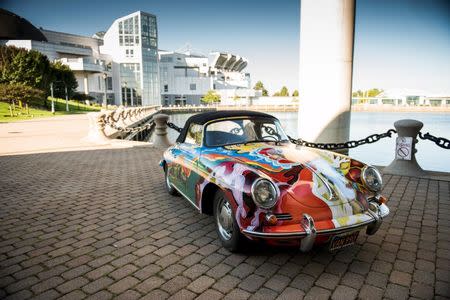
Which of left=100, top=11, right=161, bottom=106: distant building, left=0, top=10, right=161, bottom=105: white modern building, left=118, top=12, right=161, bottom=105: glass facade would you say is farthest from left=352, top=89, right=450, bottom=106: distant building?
left=0, top=10, right=161, bottom=105: white modern building

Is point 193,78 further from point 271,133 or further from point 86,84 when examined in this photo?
point 271,133

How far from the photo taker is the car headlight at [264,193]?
9.62ft

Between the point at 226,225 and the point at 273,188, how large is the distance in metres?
0.85

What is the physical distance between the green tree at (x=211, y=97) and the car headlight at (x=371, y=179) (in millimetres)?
97915

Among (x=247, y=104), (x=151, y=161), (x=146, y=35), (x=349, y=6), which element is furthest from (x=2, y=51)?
(x=247, y=104)

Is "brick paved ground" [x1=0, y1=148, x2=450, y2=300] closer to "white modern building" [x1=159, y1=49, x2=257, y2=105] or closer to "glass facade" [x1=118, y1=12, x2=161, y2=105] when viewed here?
"glass facade" [x1=118, y1=12, x2=161, y2=105]

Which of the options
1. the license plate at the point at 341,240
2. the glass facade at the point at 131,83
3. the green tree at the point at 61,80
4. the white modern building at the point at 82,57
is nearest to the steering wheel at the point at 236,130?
the license plate at the point at 341,240

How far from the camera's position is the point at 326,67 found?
24.3ft

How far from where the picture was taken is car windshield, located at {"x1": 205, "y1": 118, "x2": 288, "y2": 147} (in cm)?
432

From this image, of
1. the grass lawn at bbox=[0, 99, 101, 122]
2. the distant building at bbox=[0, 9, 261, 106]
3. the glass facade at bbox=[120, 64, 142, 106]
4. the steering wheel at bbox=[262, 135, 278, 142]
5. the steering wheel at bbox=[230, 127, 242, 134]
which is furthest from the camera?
the glass facade at bbox=[120, 64, 142, 106]

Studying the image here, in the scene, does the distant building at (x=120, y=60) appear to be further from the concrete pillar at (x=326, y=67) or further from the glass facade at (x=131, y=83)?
the concrete pillar at (x=326, y=67)

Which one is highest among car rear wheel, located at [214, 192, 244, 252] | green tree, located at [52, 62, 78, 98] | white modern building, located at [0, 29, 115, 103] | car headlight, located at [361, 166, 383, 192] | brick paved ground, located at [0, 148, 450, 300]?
white modern building, located at [0, 29, 115, 103]

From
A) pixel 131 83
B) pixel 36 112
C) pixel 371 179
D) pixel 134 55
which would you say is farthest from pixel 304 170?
pixel 131 83

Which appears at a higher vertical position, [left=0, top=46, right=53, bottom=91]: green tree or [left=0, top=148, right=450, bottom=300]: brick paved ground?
[left=0, top=46, right=53, bottom=91]: green tree
